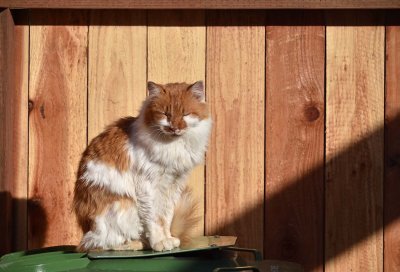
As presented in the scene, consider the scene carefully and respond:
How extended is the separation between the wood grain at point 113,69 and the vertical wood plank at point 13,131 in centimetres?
27

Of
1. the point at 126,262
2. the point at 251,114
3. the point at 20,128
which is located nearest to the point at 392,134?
the point at 251,114

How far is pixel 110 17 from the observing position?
3078 millimetres

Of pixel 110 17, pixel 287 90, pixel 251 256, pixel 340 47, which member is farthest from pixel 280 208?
pixel 110 17

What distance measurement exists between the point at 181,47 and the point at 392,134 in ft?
2.96

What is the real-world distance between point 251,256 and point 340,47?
3.00 feet

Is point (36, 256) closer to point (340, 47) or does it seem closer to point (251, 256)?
point (251, 256)

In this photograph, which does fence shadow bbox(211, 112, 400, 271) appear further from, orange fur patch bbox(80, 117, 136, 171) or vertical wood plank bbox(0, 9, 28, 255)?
vertical wood plank bbox(0, 9, 28, 255)

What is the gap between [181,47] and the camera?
10.1ft

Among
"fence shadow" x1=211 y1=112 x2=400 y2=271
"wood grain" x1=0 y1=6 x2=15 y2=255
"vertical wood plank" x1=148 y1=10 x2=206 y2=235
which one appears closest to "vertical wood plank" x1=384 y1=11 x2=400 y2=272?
"fence shadow" x1=211 y1=112 x2=400 y2=271

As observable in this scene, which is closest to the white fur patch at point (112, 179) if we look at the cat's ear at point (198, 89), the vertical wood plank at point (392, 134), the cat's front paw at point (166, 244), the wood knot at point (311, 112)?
the cat's front paw at point (166, 244)

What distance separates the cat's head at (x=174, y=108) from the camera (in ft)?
8.26

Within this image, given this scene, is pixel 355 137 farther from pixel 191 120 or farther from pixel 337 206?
pixel 191 120

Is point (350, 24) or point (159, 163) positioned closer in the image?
point (159, 163)

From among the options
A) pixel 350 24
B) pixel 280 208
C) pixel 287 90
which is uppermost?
pixel 350 24
